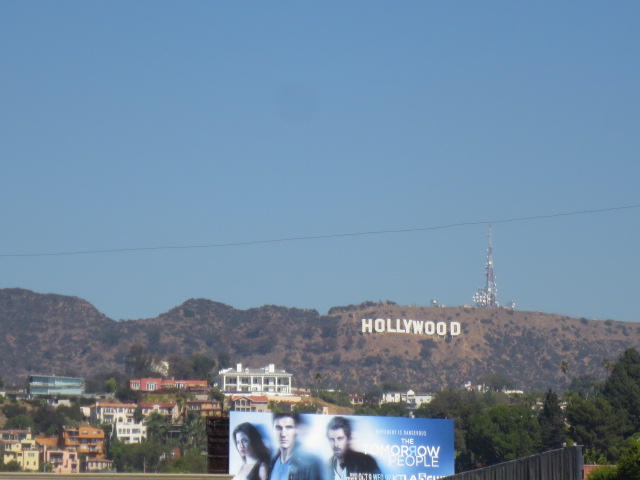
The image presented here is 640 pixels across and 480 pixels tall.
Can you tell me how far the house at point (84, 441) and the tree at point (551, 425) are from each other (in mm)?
55865

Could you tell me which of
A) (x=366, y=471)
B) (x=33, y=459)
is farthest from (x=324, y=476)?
(x=33, y=459)

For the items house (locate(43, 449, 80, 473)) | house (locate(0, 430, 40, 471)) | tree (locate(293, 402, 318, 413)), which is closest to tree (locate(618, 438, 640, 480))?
house (locate(0, 430, 40, 471))

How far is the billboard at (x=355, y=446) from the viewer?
203ft

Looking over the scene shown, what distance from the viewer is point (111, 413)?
590ft

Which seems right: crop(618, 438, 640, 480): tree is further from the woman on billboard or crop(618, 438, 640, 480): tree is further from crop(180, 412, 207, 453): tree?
crop(180, 412, 207, 453): tree

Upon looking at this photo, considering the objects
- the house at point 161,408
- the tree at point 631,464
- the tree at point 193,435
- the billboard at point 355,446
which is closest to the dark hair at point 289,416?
the billboard at point 355,446

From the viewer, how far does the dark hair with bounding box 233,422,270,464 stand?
198 feet

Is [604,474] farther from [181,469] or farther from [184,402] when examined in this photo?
[184,402]

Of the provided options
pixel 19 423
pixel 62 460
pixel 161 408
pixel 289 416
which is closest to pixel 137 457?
pixel 62 460

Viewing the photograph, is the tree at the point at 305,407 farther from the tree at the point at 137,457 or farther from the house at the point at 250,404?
the tree at the point at 137,457

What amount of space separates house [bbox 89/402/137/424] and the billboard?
113252mm

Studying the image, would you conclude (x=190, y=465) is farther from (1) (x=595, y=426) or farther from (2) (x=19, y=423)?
(2) (x=19, y=423)

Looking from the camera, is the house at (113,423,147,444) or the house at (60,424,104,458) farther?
the house at (113,423,147,444)

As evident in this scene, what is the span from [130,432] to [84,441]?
10.4 metres
